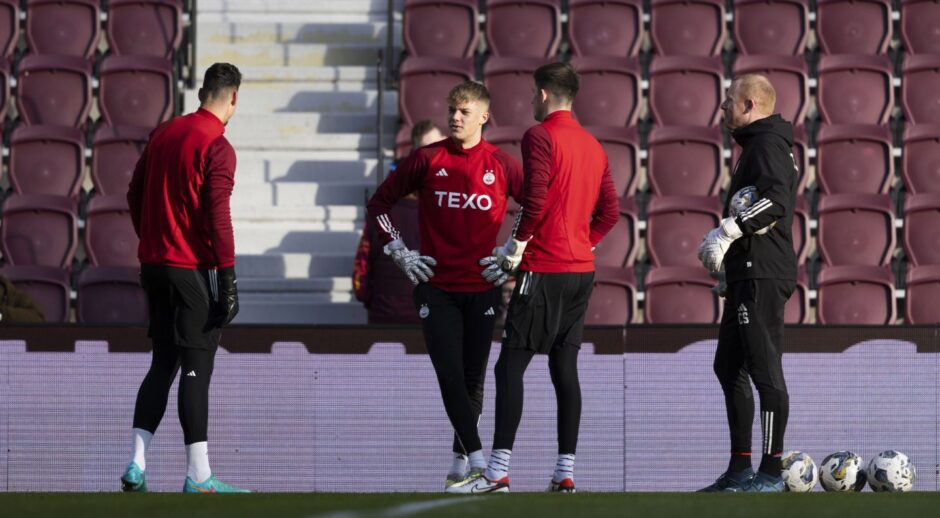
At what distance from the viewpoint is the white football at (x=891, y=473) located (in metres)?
6.09

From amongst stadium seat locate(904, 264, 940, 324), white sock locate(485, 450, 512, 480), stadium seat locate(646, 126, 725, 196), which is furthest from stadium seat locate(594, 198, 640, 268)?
white sock locate(485, 450, 512, 480)

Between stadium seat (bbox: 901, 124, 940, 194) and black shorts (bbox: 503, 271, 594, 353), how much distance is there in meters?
4.97

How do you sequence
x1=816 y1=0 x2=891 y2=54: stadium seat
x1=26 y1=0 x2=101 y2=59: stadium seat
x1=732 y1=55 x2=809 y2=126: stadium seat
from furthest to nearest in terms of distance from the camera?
x1=26 y1=0 x2=101 y2=59: stadium seat < x1=816 y1=0 x2=891 y2=54: stadium seat < x1=732 y1=55 x2=809 y2=126: stadium seat

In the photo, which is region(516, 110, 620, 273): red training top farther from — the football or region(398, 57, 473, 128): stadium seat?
region(398, 57, 473, 128): stadium seat

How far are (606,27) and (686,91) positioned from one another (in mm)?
865

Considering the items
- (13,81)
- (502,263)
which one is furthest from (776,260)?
(13,81)

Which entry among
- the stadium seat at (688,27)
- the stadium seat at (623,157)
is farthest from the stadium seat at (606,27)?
the stadium seat at (623,157)

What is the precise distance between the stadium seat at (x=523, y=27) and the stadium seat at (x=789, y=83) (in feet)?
4.95

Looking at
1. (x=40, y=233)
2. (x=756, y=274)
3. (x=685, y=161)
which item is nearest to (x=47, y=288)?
(x=40, y=233)

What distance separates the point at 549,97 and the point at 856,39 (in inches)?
223

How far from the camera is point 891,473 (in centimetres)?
610

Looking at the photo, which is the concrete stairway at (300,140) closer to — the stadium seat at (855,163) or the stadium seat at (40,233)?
the stadium seat at (40,233)

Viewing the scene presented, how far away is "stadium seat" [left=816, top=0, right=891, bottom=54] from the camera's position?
10578 mm

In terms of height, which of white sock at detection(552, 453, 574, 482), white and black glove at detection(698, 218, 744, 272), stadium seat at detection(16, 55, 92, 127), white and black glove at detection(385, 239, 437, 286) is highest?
stadium seat at detection(16, 55, 92, 127)
